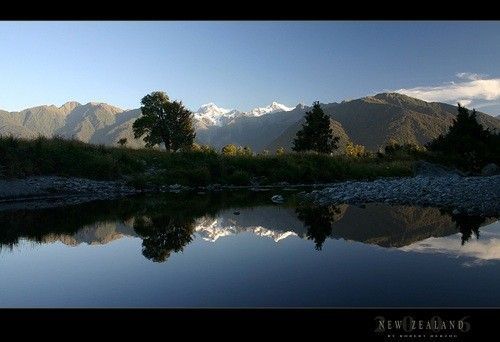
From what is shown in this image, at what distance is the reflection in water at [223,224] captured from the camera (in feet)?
28.0

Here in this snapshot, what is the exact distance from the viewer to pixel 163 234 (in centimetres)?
910

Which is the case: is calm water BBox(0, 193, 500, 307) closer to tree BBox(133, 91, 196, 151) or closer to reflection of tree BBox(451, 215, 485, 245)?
reflection of tree BBox(451, 215, 485, 245)

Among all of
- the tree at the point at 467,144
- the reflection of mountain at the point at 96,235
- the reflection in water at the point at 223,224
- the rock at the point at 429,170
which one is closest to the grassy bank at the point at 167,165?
the tree at the point at 467,144

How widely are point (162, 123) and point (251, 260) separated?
122ft

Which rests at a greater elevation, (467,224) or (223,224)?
(467,224)

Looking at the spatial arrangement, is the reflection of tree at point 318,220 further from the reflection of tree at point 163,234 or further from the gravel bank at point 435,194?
the reflection of tree at point 163,234

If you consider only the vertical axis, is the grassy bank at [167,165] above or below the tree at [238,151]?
below

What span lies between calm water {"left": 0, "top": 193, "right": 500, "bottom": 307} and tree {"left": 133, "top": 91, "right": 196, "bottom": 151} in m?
29.9

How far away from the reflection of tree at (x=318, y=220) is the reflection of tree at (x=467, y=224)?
107 inches

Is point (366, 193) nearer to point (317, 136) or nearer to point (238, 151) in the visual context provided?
point (238, 151)
